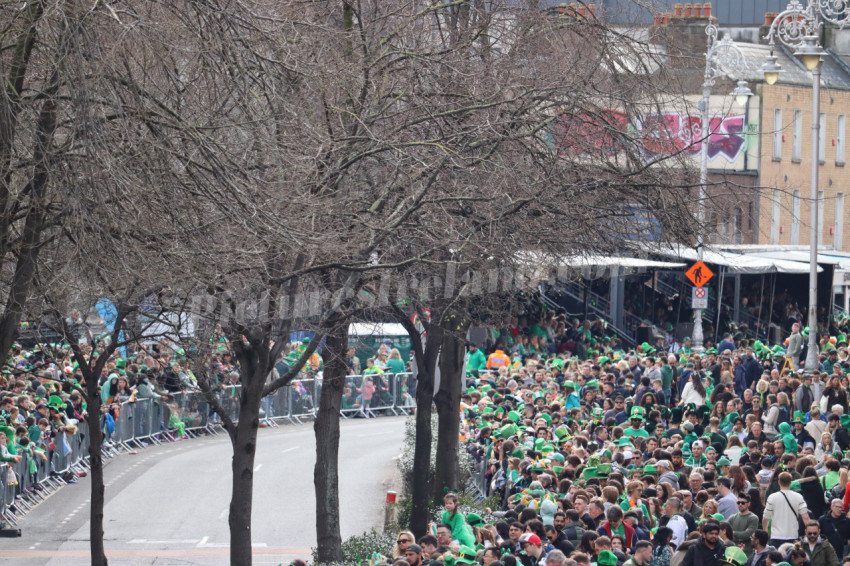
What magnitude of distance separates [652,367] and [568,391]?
5.06 feet

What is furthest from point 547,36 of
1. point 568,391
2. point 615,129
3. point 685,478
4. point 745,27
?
point 745,27

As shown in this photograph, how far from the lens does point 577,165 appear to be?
1516 centimetres

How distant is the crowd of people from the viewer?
12438 mm

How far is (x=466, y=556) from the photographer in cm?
1230

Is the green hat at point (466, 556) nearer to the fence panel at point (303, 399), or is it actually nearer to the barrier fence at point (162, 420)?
the barrier fence at point (162, 420)

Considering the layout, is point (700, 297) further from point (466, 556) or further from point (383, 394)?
point (466, 556)

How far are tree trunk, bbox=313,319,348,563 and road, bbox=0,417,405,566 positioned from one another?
2.30m

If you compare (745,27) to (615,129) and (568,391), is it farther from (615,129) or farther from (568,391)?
(615,129)

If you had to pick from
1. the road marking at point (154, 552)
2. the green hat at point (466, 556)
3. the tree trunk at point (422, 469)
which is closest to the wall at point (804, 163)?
the tree trunk at point (422, 469)

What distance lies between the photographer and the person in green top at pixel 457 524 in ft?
44.2

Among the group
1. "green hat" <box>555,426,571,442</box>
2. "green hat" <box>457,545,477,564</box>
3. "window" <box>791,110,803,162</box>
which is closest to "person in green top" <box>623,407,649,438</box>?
"green hat" <box>555,426,571,442</box>

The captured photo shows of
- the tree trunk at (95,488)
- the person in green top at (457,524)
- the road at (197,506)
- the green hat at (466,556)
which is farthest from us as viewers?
the road at (197,506)

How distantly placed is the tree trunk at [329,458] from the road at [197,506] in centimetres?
230

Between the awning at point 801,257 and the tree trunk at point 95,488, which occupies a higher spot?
the awning at point 801,257
